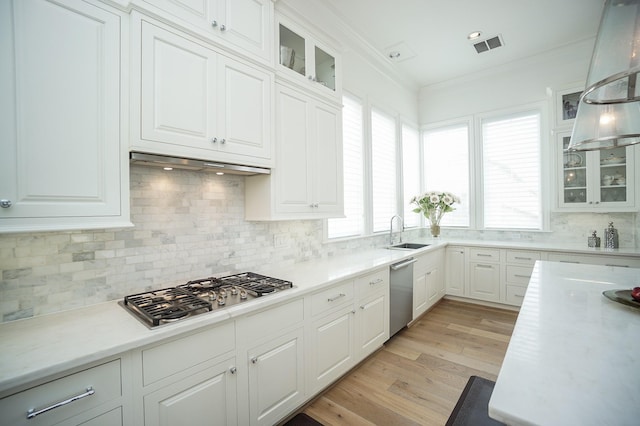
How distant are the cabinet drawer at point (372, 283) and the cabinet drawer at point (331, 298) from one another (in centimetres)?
14

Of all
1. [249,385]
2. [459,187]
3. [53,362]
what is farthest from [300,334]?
[459,187]

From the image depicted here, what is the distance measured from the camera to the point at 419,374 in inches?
95.0

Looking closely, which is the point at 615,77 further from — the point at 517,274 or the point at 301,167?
the point at 517,274

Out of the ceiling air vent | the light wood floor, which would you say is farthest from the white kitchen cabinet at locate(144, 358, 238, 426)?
the ceiling air vent

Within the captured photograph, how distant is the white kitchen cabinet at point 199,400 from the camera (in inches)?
47.9

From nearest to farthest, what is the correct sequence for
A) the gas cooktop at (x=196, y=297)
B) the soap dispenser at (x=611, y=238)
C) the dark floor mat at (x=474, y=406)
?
1. the gas cooktop at (x=196, y=297)
2. the dark floor mat at (x=474, y=406)
3. the soap dispenser at (x=611, y=238)

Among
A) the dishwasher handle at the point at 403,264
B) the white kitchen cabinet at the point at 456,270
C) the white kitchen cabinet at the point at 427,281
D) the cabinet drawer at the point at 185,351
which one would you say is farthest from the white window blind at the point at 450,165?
the cabinet drawer at the point at 185,351

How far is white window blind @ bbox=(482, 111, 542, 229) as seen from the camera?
3984 mm

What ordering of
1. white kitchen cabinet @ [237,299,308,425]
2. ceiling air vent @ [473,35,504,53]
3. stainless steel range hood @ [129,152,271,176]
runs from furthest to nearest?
ceiling air vent @ [473,35,504,53], white kitchen cabinet @ [237,299,308,425], stainless steel range hood @ [129,152,271,176]

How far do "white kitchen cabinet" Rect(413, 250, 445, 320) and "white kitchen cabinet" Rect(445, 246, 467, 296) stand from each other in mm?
124

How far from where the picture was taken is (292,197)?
86.3 inches

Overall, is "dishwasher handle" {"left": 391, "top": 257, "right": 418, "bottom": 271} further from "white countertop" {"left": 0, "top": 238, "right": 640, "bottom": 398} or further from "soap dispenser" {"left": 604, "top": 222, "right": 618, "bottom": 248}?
"soap dispenser" {"left": 604, "top": 222, "right": 618, "bottom": 248}

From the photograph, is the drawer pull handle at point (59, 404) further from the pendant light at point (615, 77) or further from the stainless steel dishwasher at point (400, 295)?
the stainless steel dishwasher at point (400, 295)

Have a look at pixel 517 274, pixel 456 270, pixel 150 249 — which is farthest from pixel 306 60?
pixel 517 274
